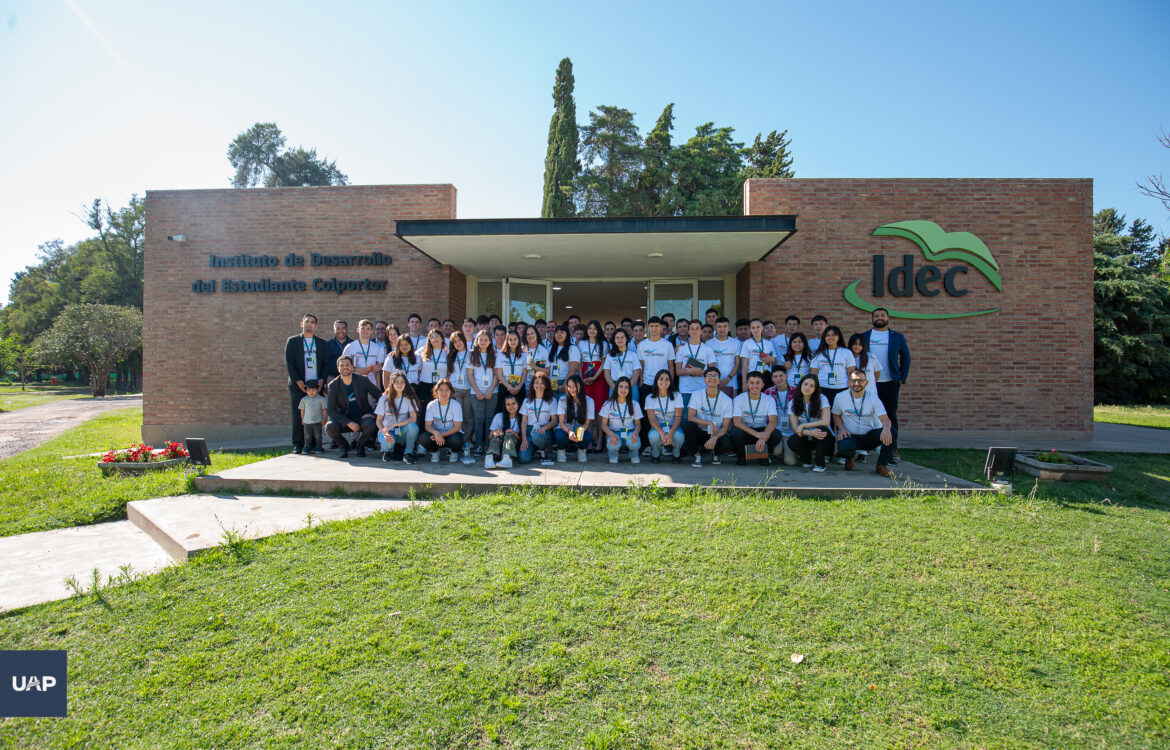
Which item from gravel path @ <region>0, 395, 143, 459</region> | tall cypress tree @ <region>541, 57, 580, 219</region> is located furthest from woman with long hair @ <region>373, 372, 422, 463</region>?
tall cypress tree @ <region>541, 57, 580, 219</region>

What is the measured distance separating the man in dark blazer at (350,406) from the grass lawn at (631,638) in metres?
2.68

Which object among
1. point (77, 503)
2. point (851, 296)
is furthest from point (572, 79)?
point (77, 503)

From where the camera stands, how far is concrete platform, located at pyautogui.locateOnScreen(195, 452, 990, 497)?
5.36 meters

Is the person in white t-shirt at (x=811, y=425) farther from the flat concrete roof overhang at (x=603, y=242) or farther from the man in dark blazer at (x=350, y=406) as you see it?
the man in dark blazer at (x=350, y=406)

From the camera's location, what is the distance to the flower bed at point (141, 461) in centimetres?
651

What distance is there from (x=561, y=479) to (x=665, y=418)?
1.64m

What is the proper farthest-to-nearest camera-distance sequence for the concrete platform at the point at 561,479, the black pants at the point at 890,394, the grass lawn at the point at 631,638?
1. the black pants at the point at 890,394
2. the concrete platform at the point at 561,479
3. the grass lawn at the point at 631,638

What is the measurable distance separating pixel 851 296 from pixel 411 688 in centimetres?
983

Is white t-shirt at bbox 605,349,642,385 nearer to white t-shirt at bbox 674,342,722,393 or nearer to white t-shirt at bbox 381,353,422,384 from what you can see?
white t-shirt at bbox 674,342,722,393

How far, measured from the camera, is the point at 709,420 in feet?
21.0

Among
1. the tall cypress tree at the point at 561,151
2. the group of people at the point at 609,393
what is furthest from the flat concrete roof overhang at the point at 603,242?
the tall cypress tree at the point at 561,151

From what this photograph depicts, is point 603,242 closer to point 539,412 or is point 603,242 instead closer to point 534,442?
point 539,412

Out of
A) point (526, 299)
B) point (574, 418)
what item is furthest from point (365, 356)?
point (526, 299)

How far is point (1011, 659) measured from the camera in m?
2.65
